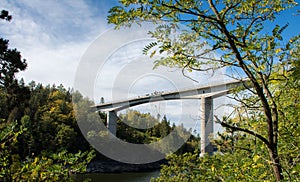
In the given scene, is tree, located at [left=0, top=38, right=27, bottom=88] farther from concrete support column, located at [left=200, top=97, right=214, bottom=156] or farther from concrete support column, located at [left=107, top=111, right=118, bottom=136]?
concrete support column, located at [left=107, top=111, right=118, bottom=136]

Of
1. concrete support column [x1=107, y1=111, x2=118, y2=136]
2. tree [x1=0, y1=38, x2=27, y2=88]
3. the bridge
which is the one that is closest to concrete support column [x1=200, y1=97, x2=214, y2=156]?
the bridge

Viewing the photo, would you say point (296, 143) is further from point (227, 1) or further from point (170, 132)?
point (170, 132)

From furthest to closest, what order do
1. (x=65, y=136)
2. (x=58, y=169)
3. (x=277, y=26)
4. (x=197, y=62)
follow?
(x=65, y=136) → (x=58, y=169) → (x=197, y=62) → (x=277, y=26)

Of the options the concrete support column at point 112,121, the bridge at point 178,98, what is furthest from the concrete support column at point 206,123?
the concrete support column at point 112,121

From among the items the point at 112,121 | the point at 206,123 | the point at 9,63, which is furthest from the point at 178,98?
the point at 206,123

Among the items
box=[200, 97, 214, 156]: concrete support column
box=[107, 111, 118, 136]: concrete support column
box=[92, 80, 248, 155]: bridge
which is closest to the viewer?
box=[200, 97, 214, 156]: concrete support column

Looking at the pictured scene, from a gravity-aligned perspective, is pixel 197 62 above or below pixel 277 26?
below

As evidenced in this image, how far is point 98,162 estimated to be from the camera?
95.9ft

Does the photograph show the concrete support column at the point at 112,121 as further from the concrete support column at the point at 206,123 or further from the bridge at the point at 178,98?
the concrete support column at the point at 206,123

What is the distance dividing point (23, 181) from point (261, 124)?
151 cm

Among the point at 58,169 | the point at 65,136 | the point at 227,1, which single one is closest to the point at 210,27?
the point at 227,1

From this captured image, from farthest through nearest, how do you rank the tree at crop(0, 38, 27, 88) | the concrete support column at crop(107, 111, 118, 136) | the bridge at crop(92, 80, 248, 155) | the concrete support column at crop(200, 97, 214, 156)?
the concrete support column at crop(107, 111, 118, 136) < the bridge at crop(92, 80, 248, 155) < the tree at crop(0, 38, 27, 88) < the concrete support column at crop(200, 97, 214, 156)

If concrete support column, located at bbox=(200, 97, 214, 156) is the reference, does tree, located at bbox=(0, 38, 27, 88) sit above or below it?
above

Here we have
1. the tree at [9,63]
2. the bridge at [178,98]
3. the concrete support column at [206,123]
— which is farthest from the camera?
the bridge at [178,98]
